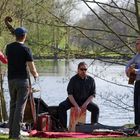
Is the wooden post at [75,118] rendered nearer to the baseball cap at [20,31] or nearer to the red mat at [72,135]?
the red mat at [72,135]

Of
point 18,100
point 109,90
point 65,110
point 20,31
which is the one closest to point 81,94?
point 65,110

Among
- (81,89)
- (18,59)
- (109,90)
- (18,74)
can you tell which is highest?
(18,59)

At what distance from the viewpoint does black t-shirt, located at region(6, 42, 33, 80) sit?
24.3 ft

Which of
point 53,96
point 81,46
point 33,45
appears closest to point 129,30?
point 81,46

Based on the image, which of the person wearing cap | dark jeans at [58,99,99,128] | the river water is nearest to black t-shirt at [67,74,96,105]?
dark jeans at [58,99,99,128]

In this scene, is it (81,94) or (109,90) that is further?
(109,90)

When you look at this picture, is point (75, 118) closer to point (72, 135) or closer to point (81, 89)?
point (81, 89)

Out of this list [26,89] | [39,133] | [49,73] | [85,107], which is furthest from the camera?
[49,73]

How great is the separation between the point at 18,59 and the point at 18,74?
0.22m

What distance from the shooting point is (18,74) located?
295 inches

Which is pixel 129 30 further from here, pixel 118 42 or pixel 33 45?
pixel 33 45

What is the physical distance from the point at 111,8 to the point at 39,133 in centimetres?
476

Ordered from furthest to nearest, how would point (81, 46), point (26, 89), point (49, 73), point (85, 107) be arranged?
point (49, 73)
point (81, 46)
point (85, 107)
point (26, 89)

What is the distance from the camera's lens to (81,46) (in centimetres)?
1205
